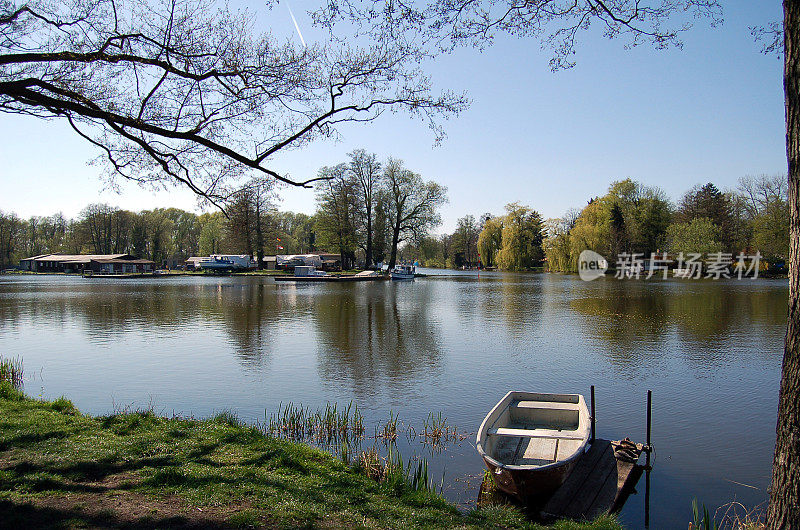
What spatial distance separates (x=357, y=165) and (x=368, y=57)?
57.1m

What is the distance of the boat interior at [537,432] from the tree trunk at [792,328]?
10.1ft

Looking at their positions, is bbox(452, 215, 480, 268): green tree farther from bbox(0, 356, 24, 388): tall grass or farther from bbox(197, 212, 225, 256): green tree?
bbox(0, 356, 24, 388): tall grass

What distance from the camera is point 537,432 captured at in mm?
7645

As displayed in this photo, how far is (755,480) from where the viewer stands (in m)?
7.48

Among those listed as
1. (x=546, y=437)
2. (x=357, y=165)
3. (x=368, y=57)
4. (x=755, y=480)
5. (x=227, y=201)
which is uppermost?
(x=357, y=165)

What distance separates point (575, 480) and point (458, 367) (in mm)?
6885

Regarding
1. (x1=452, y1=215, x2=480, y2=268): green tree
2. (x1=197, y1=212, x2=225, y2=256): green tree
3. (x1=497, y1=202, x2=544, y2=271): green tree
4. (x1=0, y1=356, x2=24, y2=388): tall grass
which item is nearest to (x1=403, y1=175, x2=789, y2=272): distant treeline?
(x1=497, y1=202, x2=544, y2=271): green tree

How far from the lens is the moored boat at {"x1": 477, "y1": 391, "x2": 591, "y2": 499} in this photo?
667 cm

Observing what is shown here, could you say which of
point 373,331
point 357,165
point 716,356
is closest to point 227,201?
point 373,331

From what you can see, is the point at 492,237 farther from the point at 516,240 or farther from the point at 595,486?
the point at 595,486

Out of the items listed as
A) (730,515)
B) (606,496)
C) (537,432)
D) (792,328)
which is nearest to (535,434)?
(537,432)

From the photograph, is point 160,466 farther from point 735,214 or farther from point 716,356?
point 735,214

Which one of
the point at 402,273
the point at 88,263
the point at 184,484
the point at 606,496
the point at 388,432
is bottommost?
the point at 606,496

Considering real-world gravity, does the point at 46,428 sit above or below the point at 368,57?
below
